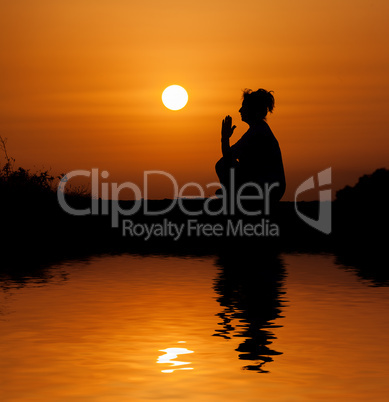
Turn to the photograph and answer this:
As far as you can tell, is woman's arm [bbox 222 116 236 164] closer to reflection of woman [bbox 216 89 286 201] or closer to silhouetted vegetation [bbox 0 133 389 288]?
reflection of woman [bbox 216 89 286 201]

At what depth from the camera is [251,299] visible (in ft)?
33.3

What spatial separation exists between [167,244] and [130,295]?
284 inches

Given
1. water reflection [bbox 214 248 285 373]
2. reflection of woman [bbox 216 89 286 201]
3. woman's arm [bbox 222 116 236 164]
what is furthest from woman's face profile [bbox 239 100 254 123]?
water reflection [bbox 214 248 285 373]

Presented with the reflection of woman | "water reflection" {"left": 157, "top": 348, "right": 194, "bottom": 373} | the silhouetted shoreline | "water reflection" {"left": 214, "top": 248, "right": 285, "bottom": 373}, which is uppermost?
the reflection of woman

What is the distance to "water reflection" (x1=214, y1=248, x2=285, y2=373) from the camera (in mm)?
7475

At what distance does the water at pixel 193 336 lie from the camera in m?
6.10

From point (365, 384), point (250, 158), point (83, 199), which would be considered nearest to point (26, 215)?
point (83, 199)

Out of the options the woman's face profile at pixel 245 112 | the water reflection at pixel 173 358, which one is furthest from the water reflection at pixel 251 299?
the woman's face profile at pixel 245 112

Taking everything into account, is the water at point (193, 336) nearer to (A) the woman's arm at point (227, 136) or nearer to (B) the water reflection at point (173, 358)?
(B) the water reflection at point (173, 358)

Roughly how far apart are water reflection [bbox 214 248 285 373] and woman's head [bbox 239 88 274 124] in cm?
200

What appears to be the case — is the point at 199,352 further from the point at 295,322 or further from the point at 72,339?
the point at 295,322

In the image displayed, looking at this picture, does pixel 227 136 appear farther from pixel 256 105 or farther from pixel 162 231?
pixel 162 231

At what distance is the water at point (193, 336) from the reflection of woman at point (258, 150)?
4.02ft

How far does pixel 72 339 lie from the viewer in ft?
25.4
